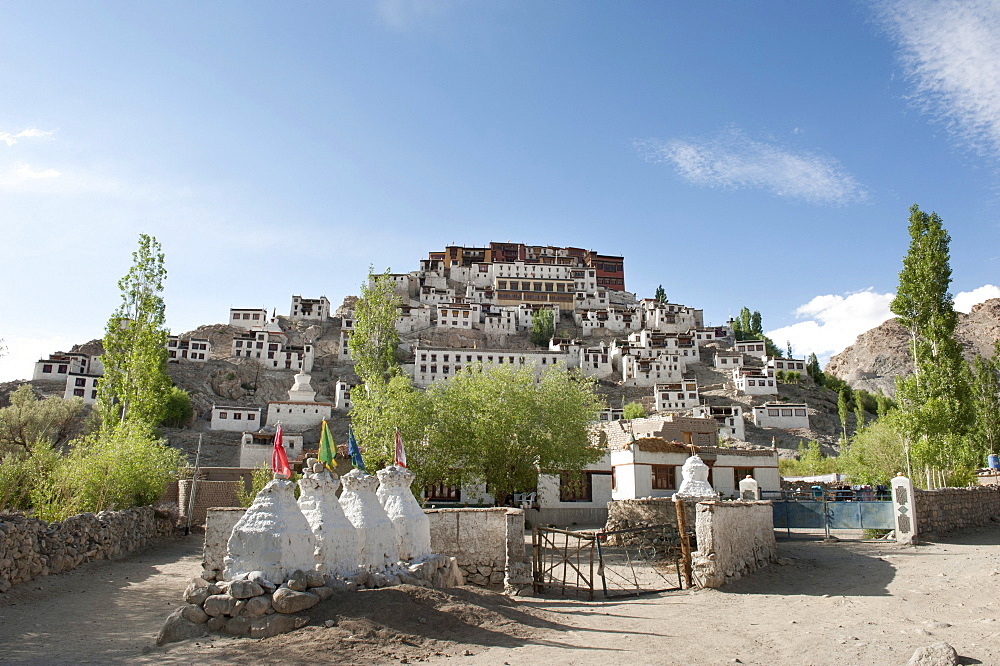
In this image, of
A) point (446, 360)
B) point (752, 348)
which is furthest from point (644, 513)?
point (752, 348)

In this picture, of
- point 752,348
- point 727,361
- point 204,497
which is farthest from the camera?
point 752,348

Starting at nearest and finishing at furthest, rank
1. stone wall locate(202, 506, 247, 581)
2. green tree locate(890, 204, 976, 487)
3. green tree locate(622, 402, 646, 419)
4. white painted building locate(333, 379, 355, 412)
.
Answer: stone wall locate(202, 506, 247, 581) → green tree locate(890, 204, 976, 487) → green tree locate(622, 402, 646, 419) → white painted building locate(333, 379, 355, 412)

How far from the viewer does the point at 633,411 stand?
77.2m

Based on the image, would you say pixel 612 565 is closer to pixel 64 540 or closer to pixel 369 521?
pixel 369 521

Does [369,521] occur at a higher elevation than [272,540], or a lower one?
higher

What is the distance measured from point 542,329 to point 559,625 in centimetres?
9187

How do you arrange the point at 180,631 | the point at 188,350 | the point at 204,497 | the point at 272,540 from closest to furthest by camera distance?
1. the point at 180,631
2. the point at 272,540
3. the point at 204,497
4. the point at 188,350

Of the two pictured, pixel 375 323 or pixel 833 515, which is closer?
pixel 833 515

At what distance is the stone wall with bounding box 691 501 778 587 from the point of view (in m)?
14.8

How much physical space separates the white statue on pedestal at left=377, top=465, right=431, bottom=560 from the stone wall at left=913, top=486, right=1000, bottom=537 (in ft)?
56.3

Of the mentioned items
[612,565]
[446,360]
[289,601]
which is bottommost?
[612,565]

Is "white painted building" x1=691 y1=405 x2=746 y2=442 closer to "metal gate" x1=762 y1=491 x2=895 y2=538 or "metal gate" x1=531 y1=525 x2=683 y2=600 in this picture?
"metal gate" x1=762 y1=491 x2=895 y2=538

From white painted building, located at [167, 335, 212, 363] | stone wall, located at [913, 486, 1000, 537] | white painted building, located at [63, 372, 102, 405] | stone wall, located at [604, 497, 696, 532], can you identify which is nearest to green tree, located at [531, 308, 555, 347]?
white painted building, located at [167, 335, 212, 363]

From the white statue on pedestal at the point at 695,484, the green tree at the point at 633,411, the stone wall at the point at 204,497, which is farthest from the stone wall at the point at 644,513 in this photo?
the green tree at the point at 633,411
